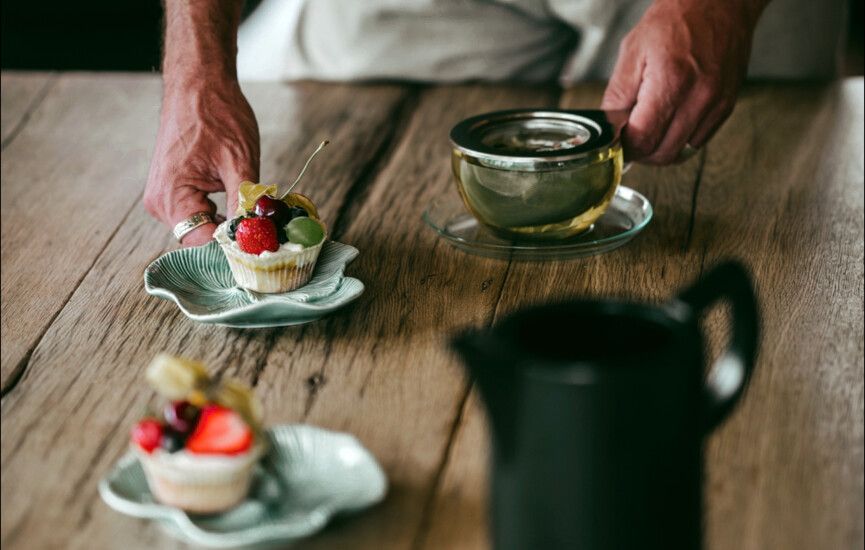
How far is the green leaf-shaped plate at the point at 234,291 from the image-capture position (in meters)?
0.99

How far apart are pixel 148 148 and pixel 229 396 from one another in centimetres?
91

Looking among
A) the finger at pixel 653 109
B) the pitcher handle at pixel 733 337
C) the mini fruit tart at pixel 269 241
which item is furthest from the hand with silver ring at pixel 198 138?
the pitcher handle at pixel 733 337

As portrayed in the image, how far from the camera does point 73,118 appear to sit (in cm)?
167

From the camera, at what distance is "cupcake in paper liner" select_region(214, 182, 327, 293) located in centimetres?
107

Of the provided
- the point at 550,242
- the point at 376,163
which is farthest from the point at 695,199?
the point at 376,163

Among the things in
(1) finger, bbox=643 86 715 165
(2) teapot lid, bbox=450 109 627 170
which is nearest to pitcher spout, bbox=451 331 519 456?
(2) teapot lid, bbox=450 109 627 170

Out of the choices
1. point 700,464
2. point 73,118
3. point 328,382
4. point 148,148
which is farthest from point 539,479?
point 73,118

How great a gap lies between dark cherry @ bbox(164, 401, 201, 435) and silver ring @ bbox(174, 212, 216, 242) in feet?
1.63

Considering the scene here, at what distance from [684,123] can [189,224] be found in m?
0.59

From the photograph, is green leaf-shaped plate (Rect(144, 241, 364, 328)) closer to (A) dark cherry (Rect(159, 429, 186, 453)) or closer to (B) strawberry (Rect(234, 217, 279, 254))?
(B) strawberry (Rect(234, 217, 279, 254))

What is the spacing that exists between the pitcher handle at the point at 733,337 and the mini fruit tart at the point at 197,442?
0.97 feet

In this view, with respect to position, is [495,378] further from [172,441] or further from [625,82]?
[625,82]

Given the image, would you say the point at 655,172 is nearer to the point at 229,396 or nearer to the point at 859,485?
the point at 859,485

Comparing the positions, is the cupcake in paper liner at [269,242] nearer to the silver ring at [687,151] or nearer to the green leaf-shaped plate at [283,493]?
the green leaf-shaped plate at [283,493]
